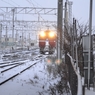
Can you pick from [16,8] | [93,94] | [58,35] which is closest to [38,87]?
[58,35]

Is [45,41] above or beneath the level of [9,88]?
above

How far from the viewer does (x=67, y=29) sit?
1110 cm

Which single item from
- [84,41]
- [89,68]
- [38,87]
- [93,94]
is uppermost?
[84,41]

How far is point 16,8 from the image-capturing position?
96.8 ft

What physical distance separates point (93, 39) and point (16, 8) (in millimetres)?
24658

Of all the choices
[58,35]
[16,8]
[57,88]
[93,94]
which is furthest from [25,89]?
[16,8]

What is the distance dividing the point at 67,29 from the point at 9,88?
4.00 meters

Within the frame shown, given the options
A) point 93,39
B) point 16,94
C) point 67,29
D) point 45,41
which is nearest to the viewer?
point 93,39

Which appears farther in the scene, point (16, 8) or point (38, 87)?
point (16, 8)

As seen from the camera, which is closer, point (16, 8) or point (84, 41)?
point (84, 41)

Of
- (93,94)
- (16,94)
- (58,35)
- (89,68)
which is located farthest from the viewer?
(58,35)

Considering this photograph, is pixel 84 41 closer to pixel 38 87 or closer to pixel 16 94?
pixel 16 94

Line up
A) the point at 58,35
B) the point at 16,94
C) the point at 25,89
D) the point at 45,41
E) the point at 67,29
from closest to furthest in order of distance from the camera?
1. the point at 16,94
2. the point at 25,89
3. the point at 67,29
4. the point at 58,35
5. the point at 45,41

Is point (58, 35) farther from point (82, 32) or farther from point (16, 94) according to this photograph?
point (16, 94)
